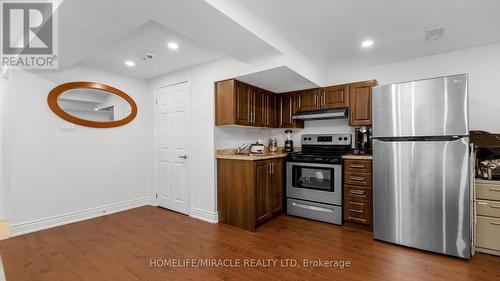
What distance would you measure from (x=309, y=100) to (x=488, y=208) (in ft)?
8.26

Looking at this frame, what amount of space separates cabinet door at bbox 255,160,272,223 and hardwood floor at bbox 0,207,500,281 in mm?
174

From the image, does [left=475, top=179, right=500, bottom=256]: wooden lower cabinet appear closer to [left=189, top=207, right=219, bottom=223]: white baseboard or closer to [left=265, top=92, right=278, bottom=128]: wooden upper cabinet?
[left=265, top=92, right=278, bottom=128]: wooden upper cabinet

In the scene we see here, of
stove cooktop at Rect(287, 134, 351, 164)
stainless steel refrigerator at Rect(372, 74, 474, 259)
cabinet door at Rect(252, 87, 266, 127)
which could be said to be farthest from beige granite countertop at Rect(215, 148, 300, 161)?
stainless steel refrigerator at Rect(372, 74, 474, 259)

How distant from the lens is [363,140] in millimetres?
3502

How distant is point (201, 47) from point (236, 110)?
0.93m

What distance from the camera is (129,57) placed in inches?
124

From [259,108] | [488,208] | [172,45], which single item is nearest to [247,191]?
[259,108]

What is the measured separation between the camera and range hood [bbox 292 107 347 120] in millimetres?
3428

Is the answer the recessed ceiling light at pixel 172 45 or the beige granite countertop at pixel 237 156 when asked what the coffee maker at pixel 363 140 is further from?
the recessed ceiling light at pixel 172 45

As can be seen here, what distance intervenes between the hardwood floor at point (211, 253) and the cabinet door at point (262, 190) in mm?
174

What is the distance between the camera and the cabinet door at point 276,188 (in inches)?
132

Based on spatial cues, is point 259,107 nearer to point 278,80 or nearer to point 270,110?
point 270,110

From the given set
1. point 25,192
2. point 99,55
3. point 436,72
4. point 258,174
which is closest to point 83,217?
point 25,192

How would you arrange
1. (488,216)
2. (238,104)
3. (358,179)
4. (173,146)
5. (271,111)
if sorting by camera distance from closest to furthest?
(488,216), (358,179), (238,104), (173,146), (271,111)
